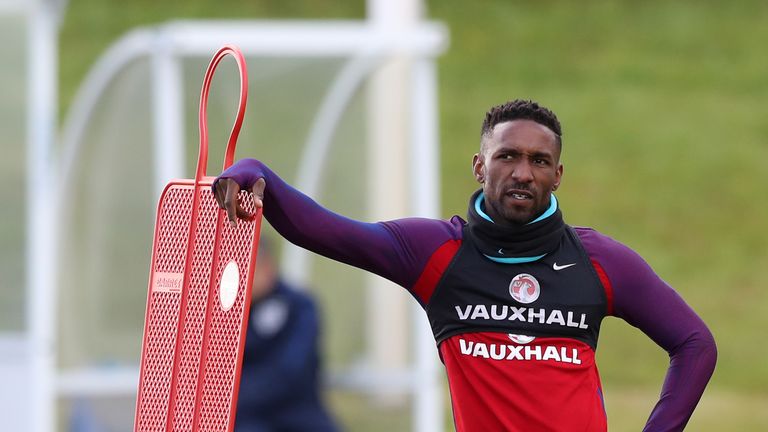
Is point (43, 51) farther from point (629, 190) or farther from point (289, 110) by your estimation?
point (629, 190)

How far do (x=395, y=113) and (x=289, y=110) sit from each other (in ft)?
3.24

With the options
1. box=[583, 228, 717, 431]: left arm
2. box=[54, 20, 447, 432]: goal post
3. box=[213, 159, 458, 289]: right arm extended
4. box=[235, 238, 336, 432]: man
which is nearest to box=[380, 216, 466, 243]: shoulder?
box=[213, 159, 458, 289]: right arm extended

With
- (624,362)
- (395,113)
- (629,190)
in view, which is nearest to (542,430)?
(395,113)

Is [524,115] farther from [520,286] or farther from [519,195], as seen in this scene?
[520,286]

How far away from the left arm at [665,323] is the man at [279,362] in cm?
431

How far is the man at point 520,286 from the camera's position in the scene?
4055 mm

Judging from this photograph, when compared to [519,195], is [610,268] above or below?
below

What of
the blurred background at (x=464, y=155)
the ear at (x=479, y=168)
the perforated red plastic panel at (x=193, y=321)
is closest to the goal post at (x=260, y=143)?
the blurred background at (x=464, y=155)

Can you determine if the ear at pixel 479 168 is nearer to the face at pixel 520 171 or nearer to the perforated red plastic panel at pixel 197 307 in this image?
the face at pixel 520 171

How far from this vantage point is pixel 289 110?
356 inches

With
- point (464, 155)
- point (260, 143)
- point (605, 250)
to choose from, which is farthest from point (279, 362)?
point (464, 155)

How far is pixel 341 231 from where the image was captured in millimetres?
4094

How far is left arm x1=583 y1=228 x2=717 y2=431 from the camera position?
411cm

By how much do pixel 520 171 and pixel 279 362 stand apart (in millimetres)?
4478
